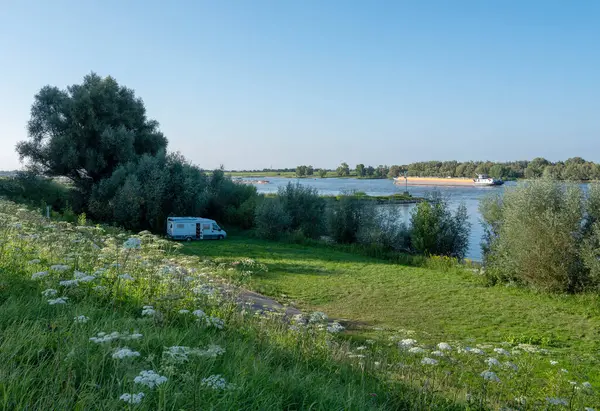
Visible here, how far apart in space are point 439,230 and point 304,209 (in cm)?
1064

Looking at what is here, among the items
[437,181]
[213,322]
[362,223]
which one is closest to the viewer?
[213,322]

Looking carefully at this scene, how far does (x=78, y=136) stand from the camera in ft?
102

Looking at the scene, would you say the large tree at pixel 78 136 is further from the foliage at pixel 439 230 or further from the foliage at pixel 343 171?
the foliage at pixel 343 171

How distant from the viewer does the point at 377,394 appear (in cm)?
402

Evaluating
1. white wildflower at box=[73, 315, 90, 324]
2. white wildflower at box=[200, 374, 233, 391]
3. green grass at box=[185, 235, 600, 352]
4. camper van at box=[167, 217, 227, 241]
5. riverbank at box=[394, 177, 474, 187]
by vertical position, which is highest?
riverbank at box=[394, 177, 474, 187]

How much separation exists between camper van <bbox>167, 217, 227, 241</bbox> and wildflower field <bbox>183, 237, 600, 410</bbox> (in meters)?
4.81

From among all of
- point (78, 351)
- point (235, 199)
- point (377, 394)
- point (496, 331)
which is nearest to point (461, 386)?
point (377, 394)

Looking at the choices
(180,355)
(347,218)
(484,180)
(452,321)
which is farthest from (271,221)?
(484,180)

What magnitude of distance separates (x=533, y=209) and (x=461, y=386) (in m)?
13.3

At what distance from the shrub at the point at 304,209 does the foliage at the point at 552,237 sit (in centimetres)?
1615

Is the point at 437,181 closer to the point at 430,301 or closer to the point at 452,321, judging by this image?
the point at 430,301

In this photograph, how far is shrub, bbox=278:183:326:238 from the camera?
32.1 m

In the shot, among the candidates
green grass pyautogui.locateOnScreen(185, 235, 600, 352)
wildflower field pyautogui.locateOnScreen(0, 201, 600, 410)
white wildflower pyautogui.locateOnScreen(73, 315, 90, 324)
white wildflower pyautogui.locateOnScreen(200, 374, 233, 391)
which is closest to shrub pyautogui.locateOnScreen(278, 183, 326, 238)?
green grass pyautogui.locateOnScreen(185, 235, 600, 352)

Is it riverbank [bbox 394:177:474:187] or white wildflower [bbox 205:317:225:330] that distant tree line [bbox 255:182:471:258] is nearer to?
white wildflower [bbox 205:317:225:330]
